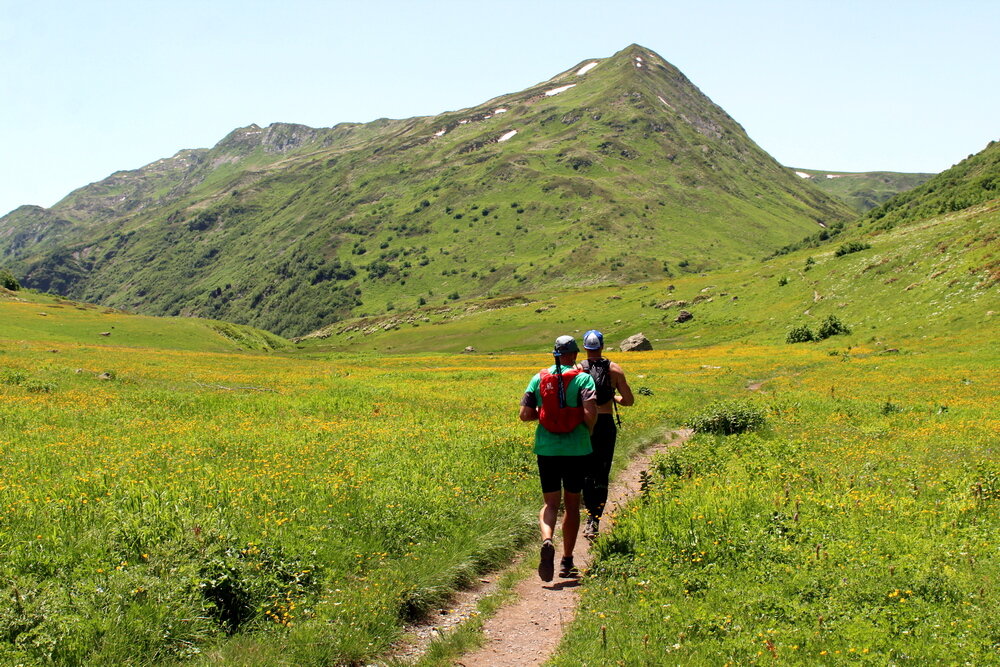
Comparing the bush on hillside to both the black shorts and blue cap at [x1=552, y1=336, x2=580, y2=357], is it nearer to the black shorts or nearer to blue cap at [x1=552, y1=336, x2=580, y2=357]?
the black shorts

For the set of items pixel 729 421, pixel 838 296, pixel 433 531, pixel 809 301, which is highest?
pixel 838 296

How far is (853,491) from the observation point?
11.2 meters

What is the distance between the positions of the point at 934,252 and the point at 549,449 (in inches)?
3265

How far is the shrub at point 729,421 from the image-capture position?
1991 cm

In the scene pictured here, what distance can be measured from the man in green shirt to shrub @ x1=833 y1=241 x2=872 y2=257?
9774 centimetres

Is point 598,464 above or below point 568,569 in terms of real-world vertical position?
above

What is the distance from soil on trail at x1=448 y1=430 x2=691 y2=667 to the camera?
7.18 meters

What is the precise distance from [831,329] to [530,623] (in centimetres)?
7220

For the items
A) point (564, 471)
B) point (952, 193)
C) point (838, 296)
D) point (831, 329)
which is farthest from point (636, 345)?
point (564, 471)

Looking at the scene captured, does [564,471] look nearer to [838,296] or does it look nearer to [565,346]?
[565,346]

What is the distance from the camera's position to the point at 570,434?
9680 mm

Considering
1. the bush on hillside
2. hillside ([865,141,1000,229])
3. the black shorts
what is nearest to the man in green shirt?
the black shorts

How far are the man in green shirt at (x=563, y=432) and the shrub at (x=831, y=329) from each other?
2741 inches

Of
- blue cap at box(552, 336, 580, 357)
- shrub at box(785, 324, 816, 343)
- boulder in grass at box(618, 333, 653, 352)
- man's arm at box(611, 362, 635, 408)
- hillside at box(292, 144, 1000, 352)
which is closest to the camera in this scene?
blue cap at box(552, 336, 580, 357)
